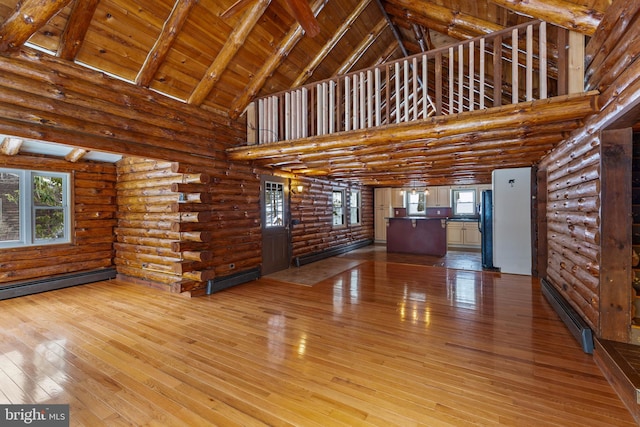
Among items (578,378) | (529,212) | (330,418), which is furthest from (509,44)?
(330,418)

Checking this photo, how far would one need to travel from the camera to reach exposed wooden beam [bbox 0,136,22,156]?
4746 millimetres

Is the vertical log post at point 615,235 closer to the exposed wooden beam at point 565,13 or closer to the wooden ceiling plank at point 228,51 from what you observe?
the exposed wooden beam at point 565,13

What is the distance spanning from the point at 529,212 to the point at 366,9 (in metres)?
5.40

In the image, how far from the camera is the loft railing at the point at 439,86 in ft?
11.4

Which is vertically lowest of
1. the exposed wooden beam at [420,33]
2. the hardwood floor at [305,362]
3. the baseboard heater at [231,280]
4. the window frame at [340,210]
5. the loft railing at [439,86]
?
the hardwood floor at [305,362]

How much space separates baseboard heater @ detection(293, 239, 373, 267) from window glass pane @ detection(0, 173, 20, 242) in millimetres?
5664

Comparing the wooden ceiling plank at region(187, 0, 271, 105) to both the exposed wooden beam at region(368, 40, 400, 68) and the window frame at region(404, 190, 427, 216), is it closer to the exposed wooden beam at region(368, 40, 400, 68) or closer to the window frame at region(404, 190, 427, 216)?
the exposed wooden beam at region(368, 40, 400, 68)

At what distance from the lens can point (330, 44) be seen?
5676mm

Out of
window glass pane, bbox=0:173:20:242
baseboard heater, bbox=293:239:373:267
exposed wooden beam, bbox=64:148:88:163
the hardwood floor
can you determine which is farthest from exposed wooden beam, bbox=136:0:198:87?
baseboard heater, bbox=293:239:373:267

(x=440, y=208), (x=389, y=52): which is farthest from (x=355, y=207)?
(x=389, y=52)

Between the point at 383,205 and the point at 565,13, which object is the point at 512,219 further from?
the point at 383,205

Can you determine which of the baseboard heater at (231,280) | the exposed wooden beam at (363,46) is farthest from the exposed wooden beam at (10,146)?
the exposed wooden beam at (363,46)

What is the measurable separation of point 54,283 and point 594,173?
8.65 meters

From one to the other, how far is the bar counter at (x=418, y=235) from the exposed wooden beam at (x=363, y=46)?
4968 mm
